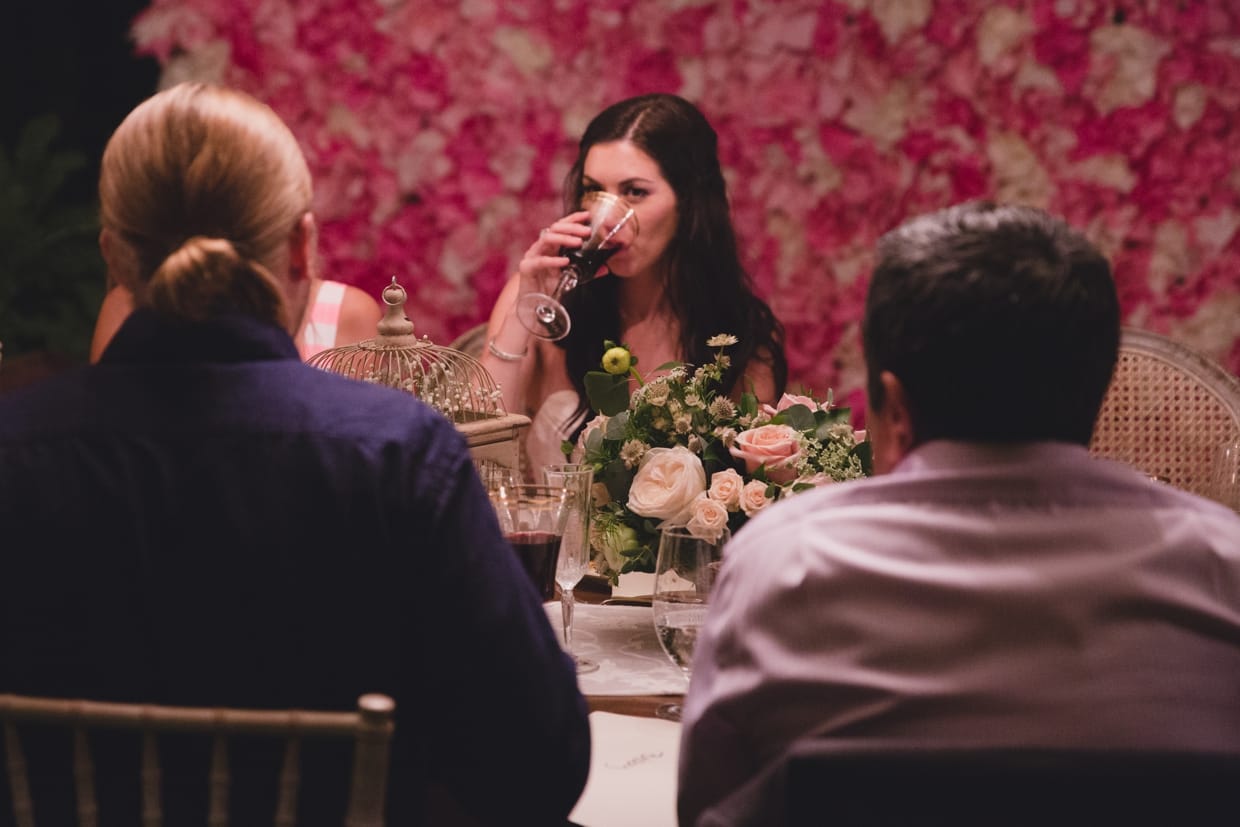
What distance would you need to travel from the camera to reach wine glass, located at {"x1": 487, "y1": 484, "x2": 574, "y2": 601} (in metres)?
1.54

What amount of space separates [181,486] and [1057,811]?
25.4 inches

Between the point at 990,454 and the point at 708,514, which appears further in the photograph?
the point at 708,514

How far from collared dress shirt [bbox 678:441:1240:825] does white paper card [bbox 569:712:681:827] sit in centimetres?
21

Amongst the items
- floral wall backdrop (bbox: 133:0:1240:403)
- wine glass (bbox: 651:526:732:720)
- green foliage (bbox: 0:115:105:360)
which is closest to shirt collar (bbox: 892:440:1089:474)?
wine glass (bbox: 651:526:732:720)

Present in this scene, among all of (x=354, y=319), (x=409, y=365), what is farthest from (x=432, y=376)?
(x=354, y=319)

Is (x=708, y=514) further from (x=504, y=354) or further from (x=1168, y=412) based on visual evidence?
(x=1168, y=412)

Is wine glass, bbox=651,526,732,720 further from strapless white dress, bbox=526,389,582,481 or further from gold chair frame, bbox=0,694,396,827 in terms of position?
strapless white dress, bbox=526,389,582,481

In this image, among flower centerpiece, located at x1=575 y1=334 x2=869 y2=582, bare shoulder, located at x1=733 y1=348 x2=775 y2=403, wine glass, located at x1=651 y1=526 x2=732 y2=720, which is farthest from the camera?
bare shoulder, located at x1=733 y1=348 x2=775 y2=403

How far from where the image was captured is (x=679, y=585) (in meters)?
1.43

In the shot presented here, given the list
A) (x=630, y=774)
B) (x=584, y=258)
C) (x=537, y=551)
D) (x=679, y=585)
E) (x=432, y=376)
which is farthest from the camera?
(x=584, y=258)

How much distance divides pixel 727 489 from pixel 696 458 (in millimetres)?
63

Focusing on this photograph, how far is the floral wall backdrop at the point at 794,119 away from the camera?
3551 millimetres

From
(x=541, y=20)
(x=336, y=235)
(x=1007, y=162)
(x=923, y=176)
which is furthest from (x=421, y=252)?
(x=1007, y=162)

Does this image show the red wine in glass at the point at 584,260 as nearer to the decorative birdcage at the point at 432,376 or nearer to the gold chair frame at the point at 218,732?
the decorative birdcage at the point at 432,376
